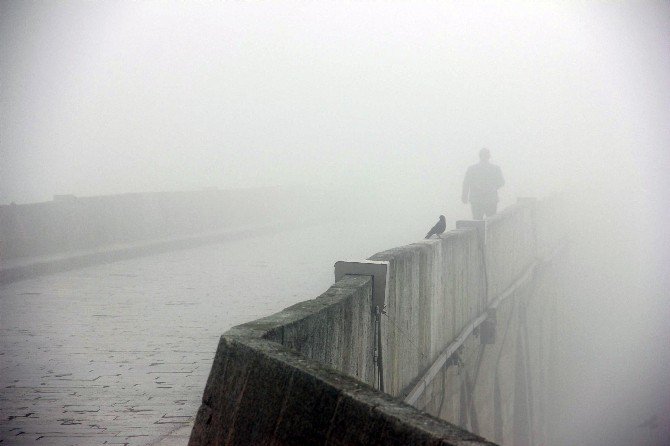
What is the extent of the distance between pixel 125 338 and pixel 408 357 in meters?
3.52

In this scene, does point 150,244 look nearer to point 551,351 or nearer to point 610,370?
point 551,351

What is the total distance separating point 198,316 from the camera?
9.83 metres

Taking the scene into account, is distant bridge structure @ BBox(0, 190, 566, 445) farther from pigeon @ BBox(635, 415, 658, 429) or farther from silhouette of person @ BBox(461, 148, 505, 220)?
pigeon @ BBox(635, 415, 658, 429)

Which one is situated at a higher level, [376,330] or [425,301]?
[376,330]

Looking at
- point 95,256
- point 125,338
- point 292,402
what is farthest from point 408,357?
point 95,256

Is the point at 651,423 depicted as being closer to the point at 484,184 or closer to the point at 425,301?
the point at 484,184

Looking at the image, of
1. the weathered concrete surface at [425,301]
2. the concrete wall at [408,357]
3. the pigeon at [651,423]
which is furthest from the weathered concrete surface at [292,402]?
the pigeon at [651,423]

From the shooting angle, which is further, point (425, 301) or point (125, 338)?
point (125, 338)

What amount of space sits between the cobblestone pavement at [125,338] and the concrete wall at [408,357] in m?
1.50

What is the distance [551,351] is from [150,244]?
11066 millimetres

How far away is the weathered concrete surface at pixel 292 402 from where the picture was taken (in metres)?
2.54

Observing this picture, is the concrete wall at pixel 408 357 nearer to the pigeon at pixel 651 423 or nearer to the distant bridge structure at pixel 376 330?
the distant bridge structure at pixel 376 330

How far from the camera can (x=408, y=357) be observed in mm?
6898

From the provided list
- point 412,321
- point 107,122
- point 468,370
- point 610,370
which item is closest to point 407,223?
point 610,370
